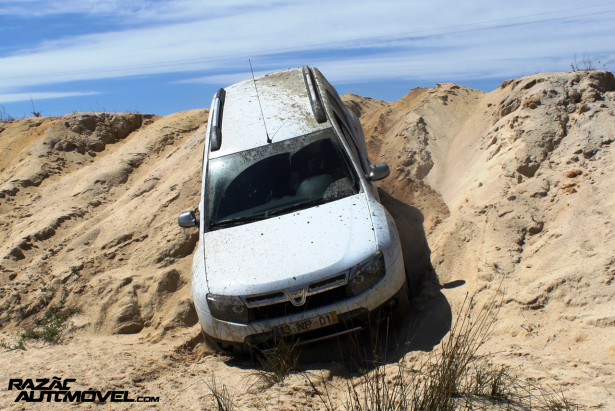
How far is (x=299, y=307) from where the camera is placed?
4.84 m

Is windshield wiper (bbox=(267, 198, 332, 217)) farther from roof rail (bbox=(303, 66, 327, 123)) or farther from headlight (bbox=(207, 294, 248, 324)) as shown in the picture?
roof rail (bbox=(303, 66, 327, 123))

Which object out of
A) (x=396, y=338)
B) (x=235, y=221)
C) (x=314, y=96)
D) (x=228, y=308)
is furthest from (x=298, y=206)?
(x=314, y=96)

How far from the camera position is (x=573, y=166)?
6.64m

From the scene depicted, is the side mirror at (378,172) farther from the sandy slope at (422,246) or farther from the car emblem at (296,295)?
the car emblem at (296,295)

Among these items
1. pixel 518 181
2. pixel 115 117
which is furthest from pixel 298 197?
pixel 115 117

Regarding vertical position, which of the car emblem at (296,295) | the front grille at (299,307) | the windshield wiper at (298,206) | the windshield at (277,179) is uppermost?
the windshield at (277,179)

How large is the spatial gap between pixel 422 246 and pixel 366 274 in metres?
2.22

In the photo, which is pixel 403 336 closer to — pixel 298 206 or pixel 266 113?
pixel 298 206

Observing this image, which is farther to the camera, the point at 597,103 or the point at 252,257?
the point at 597,103

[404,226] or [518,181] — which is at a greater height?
[518,181]

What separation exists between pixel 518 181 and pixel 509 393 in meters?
3.79

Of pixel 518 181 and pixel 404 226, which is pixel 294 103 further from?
pixel 518 181

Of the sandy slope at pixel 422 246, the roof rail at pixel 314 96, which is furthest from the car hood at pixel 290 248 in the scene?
the roof rail at pixel 314 96

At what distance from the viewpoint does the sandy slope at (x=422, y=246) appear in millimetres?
4695
